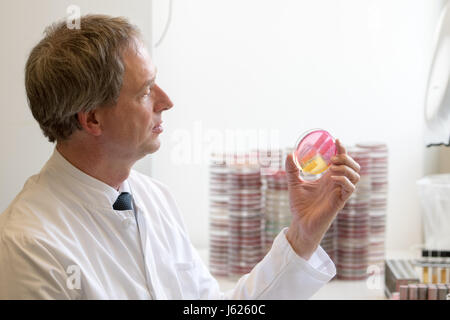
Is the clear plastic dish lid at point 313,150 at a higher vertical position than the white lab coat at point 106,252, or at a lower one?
higher

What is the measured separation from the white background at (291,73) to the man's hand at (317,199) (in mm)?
779

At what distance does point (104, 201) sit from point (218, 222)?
786 mm

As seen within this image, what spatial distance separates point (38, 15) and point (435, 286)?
3.66 ft

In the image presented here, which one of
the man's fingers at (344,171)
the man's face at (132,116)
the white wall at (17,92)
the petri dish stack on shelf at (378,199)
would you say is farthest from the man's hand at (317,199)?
the petri dish stack on shelf at (378,199)

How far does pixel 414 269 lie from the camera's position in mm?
1757

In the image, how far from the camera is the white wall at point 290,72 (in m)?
1.99

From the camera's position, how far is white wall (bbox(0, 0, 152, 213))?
1.37 m

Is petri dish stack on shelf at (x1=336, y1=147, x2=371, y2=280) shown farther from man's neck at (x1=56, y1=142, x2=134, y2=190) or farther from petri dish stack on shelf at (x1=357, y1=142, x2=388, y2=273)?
man's neck at (x1=56, y1=142, x2=134, y2=190)

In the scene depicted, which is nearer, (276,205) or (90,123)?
(90,123)

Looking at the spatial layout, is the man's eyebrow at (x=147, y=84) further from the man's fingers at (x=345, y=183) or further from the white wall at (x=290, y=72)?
the white wall at (x=290, y=72)

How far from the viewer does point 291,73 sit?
2.04 metres

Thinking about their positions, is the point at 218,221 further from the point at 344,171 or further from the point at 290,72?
the point at 344,171

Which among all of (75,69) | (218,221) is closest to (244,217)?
(218,221)
